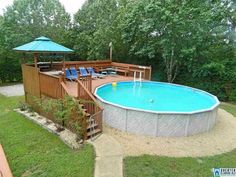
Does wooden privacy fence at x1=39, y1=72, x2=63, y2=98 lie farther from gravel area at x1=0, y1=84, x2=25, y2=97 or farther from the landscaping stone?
gravel area at x1=0, y1=84, x2=25, y2=97

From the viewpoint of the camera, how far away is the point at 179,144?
698 cm

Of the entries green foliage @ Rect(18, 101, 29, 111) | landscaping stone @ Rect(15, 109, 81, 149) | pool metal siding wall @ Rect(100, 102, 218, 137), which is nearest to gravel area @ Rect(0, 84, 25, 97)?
green foliage @ Rect(18, 101, 29, 111)

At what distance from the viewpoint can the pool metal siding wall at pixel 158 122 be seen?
732cm

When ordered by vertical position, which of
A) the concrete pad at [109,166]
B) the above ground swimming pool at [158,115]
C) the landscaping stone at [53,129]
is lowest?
the concrete pad at [109,166]

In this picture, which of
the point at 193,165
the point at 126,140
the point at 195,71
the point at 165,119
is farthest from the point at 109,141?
the point at 195,71

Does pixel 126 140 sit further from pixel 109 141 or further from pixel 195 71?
pixel 195 71

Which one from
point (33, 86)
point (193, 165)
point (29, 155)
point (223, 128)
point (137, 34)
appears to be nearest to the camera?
point (193, 165)

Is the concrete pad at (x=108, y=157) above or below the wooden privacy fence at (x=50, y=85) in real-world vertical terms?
below


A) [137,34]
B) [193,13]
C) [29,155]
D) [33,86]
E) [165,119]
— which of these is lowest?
[29,155]

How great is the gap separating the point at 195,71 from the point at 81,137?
10103mm

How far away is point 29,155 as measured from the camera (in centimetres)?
621

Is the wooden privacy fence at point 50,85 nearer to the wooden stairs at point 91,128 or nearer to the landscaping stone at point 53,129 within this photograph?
the landscaping stone at point 53,129

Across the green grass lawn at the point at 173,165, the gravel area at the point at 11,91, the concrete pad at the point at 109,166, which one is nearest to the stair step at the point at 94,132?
the concrete pad at the point at 109,166

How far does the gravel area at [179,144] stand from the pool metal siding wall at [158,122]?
191mm
